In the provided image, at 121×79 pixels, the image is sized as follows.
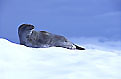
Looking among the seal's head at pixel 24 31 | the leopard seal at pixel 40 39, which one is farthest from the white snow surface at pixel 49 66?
the seal's head at pixel 24 31

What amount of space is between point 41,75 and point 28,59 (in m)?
0.90

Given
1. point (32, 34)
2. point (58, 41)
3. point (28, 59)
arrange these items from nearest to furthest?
point (28, 59), point (58, 41), point (32, 34)

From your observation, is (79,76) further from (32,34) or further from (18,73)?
(32,34)

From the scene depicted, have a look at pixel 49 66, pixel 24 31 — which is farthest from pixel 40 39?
pixel 49 66

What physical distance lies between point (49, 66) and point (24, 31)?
Answer: 5.91 meters

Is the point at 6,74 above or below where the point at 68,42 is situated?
below

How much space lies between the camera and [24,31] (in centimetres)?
989

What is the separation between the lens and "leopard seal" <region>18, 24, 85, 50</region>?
9047 millimetres

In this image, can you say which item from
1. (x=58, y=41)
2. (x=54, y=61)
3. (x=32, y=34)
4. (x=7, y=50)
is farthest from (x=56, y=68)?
(x=32, y=34)

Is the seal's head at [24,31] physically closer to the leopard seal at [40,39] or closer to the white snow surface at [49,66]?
the leopard seal at [40,39]

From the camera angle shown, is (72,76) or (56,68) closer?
(72,76)

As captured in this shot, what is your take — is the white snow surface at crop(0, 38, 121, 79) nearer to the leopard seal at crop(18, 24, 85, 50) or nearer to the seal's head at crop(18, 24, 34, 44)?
the leopard seal at crop(18, 24, 85, 50)

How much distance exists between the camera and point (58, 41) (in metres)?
9.06

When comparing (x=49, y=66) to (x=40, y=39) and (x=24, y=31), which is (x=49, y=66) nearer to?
(x=40, y=39)
